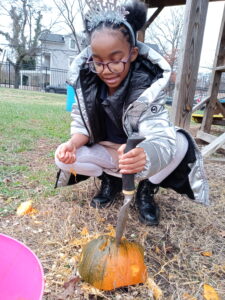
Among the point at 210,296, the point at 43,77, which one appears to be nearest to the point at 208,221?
the point at 210,296

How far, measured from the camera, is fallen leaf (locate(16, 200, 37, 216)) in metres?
1.66

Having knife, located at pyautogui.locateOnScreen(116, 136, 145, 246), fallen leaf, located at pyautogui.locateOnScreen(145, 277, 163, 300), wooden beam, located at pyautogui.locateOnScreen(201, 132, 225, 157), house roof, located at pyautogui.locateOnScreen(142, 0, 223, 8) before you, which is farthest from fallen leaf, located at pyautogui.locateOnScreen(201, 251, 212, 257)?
house roof, located at pyautogui.locateOnScreen(142, 0, 223, 8)

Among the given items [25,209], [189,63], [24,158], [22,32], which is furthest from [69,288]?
[22,32]

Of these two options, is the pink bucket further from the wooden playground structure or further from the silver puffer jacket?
the wooden playground structure

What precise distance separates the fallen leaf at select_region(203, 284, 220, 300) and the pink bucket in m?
0.73

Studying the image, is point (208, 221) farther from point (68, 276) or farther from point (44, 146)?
point (44, 146)

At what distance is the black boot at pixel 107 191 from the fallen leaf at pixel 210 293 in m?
0.81

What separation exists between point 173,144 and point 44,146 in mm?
2292

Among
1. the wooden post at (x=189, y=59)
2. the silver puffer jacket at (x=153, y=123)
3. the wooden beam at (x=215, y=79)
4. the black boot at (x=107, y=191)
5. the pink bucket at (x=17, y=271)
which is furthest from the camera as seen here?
the wooden beam at (x=215, y=79)

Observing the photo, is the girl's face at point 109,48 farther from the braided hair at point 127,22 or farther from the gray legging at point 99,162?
the gray legging at point 99,162

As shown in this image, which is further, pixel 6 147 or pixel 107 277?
pixel 6 147

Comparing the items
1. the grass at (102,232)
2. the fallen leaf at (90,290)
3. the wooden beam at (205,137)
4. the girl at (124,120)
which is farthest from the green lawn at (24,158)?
the wooden beam at (205,137)

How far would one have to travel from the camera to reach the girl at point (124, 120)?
4.20 ft

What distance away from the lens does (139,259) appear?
3.64ft
